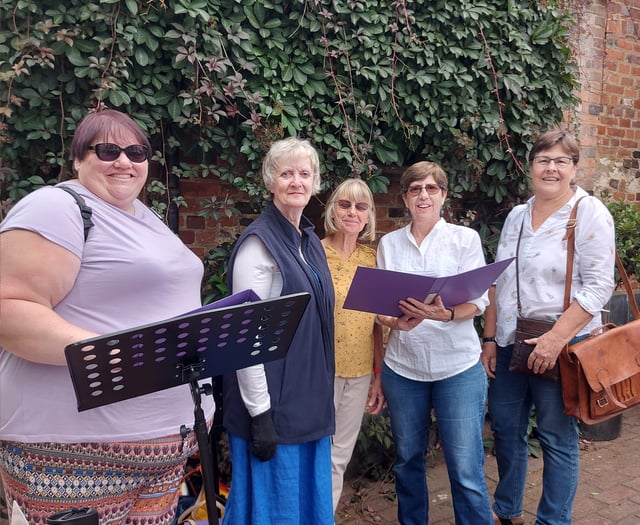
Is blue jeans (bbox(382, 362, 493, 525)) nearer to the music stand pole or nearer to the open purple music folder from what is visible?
the open purple music folder

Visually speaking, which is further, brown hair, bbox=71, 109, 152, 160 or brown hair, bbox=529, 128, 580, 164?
brown hair, bbox=529, 128, 580, 164

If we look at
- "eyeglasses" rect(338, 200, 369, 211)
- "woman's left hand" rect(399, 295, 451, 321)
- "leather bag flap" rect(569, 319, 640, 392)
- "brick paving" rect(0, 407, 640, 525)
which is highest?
"eyeglasses" rect(338, 200, 369, 211)

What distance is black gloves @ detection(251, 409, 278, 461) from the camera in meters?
2.33

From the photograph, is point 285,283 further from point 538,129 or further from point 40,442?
point 538,129

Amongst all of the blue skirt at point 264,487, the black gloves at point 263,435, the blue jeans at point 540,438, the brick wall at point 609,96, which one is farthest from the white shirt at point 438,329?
the brick wall at point 609,96

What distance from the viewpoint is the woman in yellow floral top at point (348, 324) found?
297 centimetres

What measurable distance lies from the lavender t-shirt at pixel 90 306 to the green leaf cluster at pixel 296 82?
3.76 ft

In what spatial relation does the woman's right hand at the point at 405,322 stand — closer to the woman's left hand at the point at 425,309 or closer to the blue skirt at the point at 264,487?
the woman's left hand at the point at 425,309

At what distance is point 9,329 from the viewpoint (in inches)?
66.1

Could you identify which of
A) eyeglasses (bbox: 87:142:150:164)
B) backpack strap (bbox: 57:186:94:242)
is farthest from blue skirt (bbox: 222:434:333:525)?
eyeglasses (bbox: 87:142:150:164)

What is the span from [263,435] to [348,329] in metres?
0.82

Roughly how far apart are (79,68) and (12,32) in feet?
1.03

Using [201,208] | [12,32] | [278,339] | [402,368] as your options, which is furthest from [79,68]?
[402,368]

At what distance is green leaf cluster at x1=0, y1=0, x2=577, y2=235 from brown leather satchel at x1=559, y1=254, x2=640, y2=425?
1.55m
